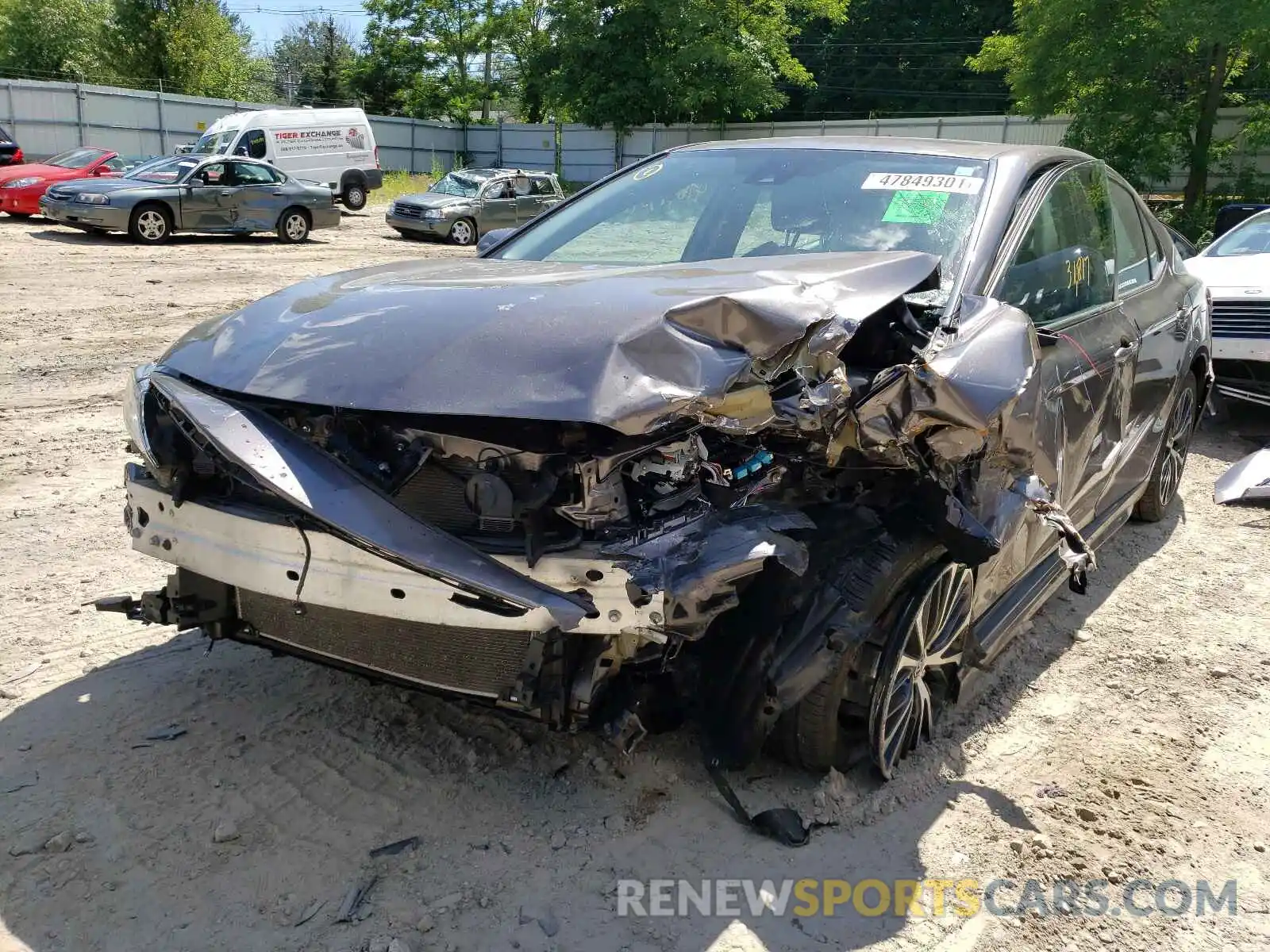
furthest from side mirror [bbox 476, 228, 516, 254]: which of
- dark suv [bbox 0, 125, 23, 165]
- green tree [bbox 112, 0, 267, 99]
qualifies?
green tree [bbox 112, 0, 267, 99]

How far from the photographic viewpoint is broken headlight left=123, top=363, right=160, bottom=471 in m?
2.84

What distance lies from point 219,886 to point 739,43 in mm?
37606

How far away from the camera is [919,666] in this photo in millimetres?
3133

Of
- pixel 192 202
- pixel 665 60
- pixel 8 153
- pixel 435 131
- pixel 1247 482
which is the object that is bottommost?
pixel 1247 482

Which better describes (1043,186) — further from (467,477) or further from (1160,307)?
(467,477)

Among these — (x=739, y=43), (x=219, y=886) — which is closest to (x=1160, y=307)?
(x=219, y=886)

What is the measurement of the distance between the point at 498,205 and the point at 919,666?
21.3 m

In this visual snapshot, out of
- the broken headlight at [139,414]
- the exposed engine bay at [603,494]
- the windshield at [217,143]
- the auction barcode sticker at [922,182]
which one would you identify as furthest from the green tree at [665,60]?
the exposed engine bay at [603,494]

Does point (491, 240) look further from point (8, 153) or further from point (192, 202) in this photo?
point (8, 153)

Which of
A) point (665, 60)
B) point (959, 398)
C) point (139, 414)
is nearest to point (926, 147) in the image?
point (959, 398)

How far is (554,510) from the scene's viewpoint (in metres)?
2.48

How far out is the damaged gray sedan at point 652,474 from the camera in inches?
96.5

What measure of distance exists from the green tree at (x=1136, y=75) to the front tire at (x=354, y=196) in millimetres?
15552

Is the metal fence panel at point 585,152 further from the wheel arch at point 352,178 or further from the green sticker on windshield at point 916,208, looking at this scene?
the green sticker on windshield at point 916,208
